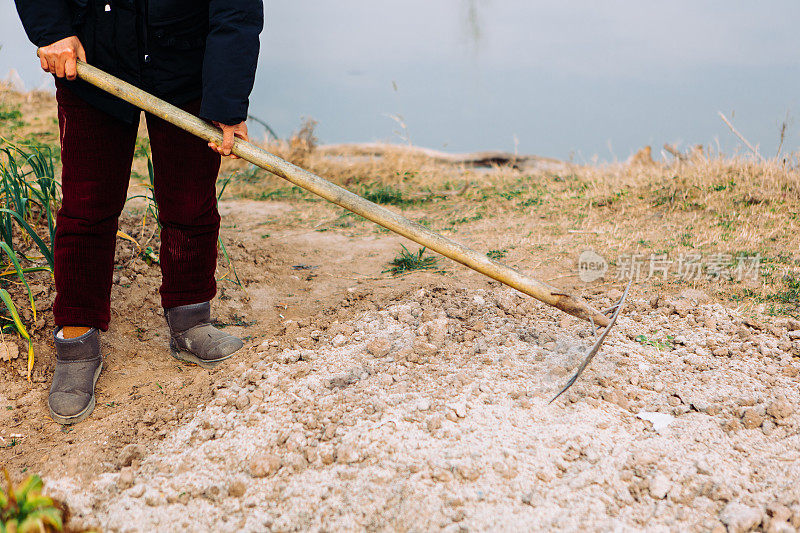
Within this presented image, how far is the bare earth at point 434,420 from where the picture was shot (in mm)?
1702

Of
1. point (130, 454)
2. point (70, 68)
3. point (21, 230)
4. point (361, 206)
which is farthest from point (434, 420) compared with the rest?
point (21, 230)

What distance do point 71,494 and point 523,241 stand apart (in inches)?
125

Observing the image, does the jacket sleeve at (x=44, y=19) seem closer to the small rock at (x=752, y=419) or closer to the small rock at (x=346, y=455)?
the small rock at (x=346, y=455)

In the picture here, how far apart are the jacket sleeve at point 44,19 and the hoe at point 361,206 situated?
0.12 m

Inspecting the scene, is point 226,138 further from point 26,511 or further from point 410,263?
point 410,263

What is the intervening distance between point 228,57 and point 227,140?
0.28 meters

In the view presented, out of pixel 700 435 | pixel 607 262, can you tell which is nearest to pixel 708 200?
pixel 607 262

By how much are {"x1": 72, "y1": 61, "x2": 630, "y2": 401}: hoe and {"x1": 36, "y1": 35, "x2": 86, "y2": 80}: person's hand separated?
3 cm

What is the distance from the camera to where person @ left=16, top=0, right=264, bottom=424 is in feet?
6.89

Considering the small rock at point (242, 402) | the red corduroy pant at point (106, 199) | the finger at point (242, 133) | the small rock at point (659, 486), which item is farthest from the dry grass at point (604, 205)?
the small rock at point (242, 402)

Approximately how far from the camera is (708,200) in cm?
459

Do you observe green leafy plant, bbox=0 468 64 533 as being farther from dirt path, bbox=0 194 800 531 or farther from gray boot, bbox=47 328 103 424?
gray boot, bbox=47 328 103 424

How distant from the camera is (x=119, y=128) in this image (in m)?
2.25

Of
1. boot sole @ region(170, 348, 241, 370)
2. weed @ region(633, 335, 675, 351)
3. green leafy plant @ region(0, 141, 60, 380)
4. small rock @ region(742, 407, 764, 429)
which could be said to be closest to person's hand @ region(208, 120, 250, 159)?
boot sole @ region(170, 348, 241, 370)
